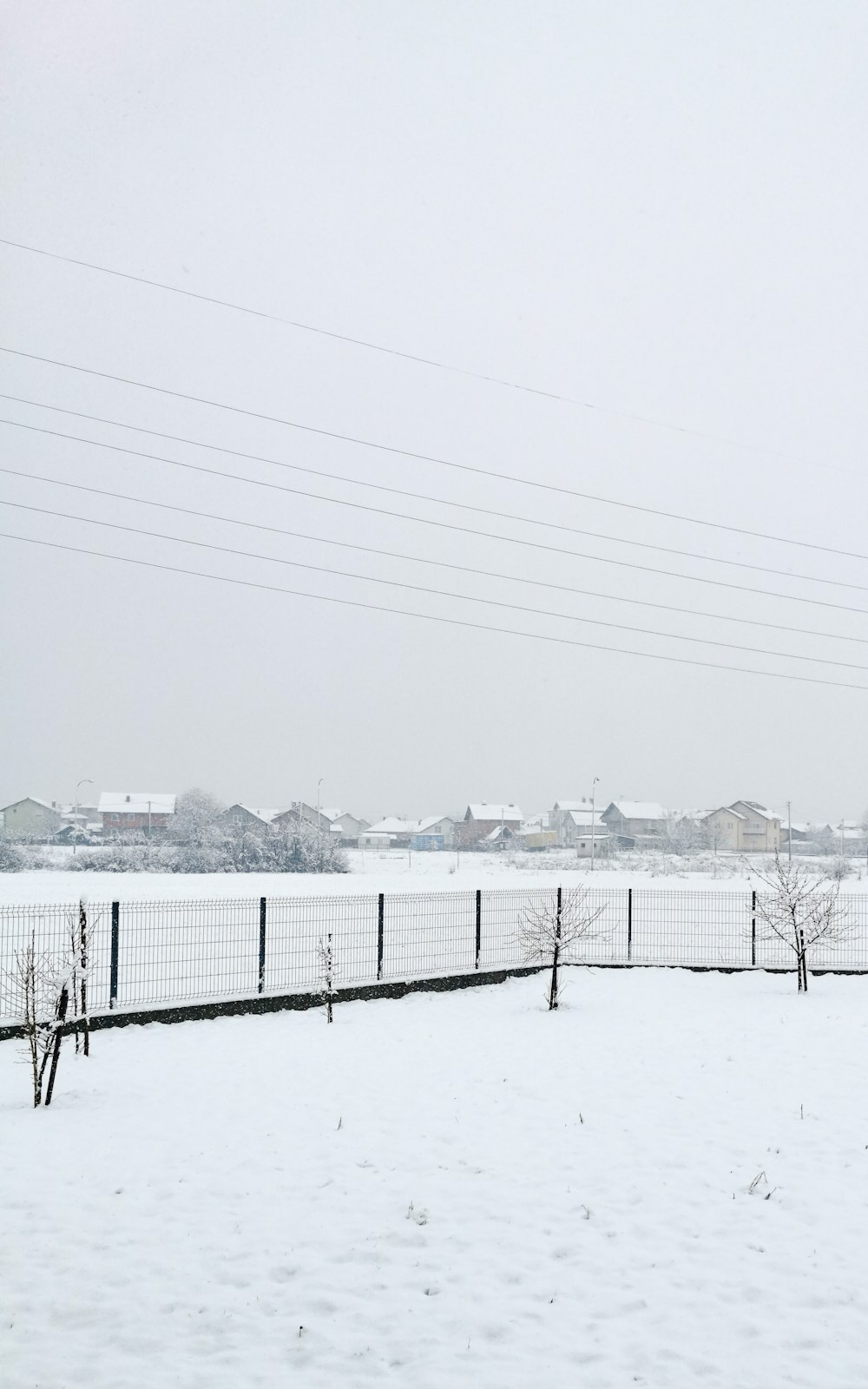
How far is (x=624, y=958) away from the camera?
16406 millimetres

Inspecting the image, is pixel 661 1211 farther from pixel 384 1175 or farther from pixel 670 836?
pixel 670 836

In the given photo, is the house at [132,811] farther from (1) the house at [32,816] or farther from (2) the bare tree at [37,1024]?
(2) the bare tree at [37,1024]

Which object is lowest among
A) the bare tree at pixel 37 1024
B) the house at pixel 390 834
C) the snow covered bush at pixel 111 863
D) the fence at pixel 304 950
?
the house at pixel 390 834

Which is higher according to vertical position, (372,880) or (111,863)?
(372,880)

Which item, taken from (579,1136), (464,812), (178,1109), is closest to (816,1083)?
(579,1136)

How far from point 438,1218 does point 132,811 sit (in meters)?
86.2

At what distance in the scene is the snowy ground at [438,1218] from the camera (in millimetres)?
4059

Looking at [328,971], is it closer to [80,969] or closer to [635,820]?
[80,969]

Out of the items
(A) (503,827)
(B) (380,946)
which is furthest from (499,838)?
(B) (380,946)

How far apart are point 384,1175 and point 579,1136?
1659 mm

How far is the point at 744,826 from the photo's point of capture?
95438 millimetres

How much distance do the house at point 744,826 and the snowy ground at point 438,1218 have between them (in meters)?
89.1

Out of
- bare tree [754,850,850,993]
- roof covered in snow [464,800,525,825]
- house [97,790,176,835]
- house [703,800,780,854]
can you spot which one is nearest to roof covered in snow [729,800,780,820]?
house [703,800,780,854]

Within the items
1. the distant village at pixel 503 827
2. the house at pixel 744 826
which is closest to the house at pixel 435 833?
the distant village at pixel 503 827
